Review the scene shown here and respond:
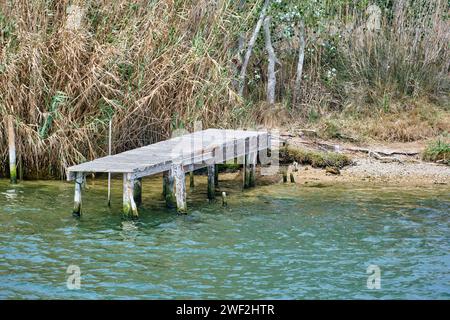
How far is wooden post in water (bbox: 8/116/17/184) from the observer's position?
591 inches

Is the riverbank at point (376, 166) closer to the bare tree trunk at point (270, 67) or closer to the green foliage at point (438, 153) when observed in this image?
the green foliage at point (438, 153)

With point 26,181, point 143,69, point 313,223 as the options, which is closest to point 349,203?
point 313,223

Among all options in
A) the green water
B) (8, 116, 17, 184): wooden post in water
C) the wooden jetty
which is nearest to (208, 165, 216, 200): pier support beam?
the wooden jetty

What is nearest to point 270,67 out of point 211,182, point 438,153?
point 438,153

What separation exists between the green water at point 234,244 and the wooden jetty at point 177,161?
12.0 inches

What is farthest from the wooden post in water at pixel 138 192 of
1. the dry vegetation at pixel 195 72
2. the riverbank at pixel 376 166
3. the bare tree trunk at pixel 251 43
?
the bare tree trunk at pixel 251 43

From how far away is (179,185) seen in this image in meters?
13.5

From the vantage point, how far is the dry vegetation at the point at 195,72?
15.3 meters

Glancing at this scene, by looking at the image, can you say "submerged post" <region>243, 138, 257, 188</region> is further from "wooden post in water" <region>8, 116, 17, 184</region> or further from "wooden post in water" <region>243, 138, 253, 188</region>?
"wooden post in water" <region>8, 116, 17, 184</region>

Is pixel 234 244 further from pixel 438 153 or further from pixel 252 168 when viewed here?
pixel 438 153

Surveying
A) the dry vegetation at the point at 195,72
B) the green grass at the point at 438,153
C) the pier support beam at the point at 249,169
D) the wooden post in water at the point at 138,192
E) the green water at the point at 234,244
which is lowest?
the green water at the point at 234,244

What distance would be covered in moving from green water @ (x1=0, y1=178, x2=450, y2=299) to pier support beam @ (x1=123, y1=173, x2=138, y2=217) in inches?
6.4

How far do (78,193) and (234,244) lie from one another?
230 centimetres

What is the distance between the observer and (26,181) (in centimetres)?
1550
